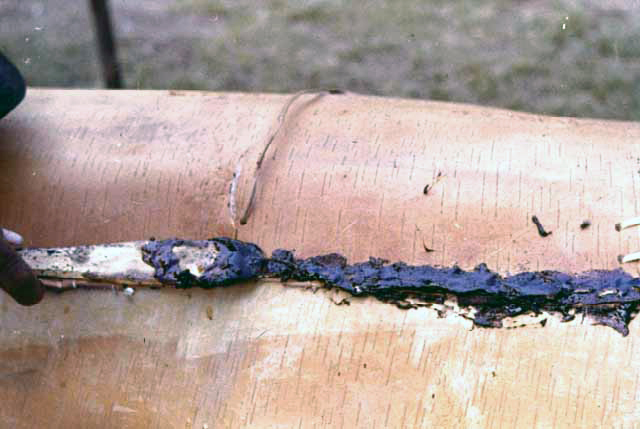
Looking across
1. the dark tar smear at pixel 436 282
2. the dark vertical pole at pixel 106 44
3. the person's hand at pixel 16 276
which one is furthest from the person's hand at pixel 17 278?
the dark vertical pole at pixel 106 44

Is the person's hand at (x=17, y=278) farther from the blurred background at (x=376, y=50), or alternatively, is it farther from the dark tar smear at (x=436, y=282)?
the blurred background at (x=376, y=50)

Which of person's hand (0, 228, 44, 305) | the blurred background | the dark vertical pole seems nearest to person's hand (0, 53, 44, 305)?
person's hand (0, 228, 44, 305)

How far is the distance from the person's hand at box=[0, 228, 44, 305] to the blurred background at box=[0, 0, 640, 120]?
149cm

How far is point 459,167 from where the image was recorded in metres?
0.86

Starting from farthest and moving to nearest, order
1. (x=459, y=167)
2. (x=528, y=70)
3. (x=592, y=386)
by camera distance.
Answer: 1. (x=528, y=70)
2. (x=459, y=167)
3. (x=592, y=386)

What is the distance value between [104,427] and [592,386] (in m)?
0.52

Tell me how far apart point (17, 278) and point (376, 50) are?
166 cm

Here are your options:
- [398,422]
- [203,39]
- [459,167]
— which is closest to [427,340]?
[398,422]

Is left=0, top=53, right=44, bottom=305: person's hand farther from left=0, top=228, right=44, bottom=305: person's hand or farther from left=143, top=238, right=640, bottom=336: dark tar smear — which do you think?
left=143, top=238, right=640, bottom=336: dark tar smear

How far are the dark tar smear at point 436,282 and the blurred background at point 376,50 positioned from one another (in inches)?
58.3

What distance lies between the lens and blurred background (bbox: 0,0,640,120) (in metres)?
2.19

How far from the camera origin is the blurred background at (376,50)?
2193 mm

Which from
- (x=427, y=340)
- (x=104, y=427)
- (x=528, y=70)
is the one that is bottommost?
(x=528, y=70)

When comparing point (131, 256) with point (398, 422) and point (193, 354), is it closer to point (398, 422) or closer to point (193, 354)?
point (193, 354)
